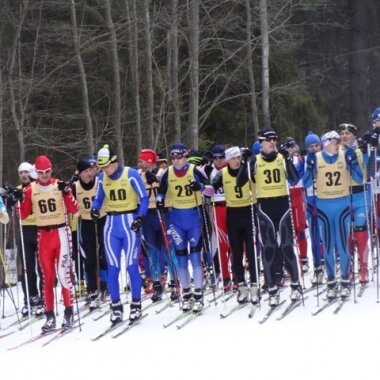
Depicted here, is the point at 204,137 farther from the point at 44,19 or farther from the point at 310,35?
the point at 310,35

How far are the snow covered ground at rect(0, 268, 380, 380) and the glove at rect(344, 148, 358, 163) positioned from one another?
5.52 feet

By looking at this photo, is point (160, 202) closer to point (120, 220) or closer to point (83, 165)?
point (120, 220)

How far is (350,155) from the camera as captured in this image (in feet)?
27.6

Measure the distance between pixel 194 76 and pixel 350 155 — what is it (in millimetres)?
10192

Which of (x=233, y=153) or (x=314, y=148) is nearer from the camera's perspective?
(x=233, y=153)

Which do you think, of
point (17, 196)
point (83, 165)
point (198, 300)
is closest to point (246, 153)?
point (198, 300)

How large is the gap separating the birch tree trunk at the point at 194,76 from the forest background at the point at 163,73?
31mm

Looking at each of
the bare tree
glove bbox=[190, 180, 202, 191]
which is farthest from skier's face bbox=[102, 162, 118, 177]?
the bare tree

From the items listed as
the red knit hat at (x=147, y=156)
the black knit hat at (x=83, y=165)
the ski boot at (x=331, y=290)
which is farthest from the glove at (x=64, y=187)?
the ski boot at (x=331, y=290)

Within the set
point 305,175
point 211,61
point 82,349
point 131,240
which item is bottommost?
point 82,349

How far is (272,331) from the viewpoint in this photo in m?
7.50

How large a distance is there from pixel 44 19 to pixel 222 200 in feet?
39.7

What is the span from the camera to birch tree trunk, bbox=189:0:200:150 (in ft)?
58.0

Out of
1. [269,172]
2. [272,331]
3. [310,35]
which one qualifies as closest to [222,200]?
[269,172]
